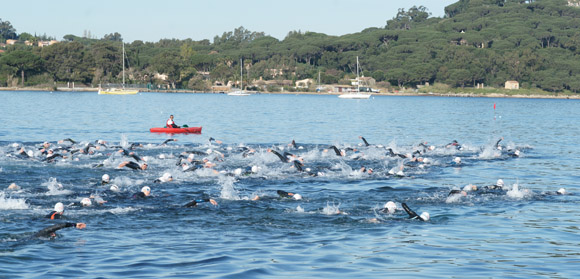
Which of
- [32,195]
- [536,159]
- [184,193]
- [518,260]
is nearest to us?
[518,260]

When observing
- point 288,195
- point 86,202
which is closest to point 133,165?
point 86,202

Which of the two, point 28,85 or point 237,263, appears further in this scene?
point 28,85

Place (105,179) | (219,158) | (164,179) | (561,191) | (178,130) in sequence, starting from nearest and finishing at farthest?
(105,179) < (561,191) < (164,179) < (219,158) < (178,130)

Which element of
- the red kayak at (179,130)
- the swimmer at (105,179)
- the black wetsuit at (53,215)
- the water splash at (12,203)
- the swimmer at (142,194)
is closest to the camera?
the black wetsuit at (53,215)

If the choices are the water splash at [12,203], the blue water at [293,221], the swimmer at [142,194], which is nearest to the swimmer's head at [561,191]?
the blue water at [293,221]

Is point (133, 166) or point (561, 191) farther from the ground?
point (133, 166)

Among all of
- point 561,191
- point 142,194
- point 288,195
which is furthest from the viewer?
point 561,191

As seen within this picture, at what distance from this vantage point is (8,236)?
16.1 metres

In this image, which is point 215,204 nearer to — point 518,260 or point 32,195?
point 32,195

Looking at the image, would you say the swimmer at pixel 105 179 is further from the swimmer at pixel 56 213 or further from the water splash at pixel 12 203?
the swimmer at pixel 56 213

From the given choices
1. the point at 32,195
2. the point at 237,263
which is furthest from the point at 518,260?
the point at 32,195

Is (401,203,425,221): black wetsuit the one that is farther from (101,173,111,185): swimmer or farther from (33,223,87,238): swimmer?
(101,173,111,185): swimmer

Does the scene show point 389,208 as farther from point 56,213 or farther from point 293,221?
point 56,213

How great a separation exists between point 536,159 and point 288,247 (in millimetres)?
26136
